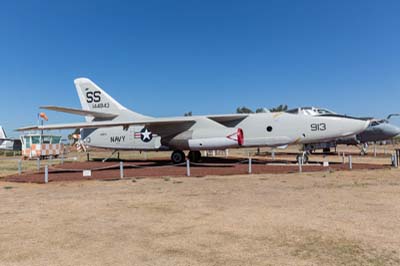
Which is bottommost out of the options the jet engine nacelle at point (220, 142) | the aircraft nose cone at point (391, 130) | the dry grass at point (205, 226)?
the dry grass at point (205, 226)

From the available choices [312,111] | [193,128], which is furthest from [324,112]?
[193,128]

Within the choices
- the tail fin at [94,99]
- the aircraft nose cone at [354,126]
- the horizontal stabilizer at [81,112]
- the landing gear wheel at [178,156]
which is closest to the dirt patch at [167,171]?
the landing gear wheel at [178,156]

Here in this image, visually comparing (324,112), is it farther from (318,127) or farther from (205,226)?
(205,226)

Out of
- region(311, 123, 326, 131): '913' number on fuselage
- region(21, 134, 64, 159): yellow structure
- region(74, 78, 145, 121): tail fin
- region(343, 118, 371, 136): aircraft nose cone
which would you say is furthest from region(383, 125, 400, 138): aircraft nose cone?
region(21, 134, 64, 159): yellow structure

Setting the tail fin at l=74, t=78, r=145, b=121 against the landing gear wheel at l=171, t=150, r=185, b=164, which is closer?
the landing gear wheel at l=171, t=150, r=185, b=164

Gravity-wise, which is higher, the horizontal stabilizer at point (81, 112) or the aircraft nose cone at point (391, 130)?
the horizontal stabilizer at point (81, 112)

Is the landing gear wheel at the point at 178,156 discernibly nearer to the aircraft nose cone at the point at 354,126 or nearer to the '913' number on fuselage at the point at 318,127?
the '913' number on fuselage at the point at 318,127

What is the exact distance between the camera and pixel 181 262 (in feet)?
13.0

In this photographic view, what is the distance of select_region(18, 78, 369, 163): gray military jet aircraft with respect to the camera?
53.5 feet

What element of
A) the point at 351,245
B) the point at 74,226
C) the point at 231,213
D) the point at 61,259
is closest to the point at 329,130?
the point at 231,213

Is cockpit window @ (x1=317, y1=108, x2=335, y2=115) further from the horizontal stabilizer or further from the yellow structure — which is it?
the yellow structure

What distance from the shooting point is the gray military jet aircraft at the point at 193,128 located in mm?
16297

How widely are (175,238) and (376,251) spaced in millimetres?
→ 2742

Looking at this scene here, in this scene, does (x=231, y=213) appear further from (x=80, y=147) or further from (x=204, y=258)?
(x=80, y=147)
